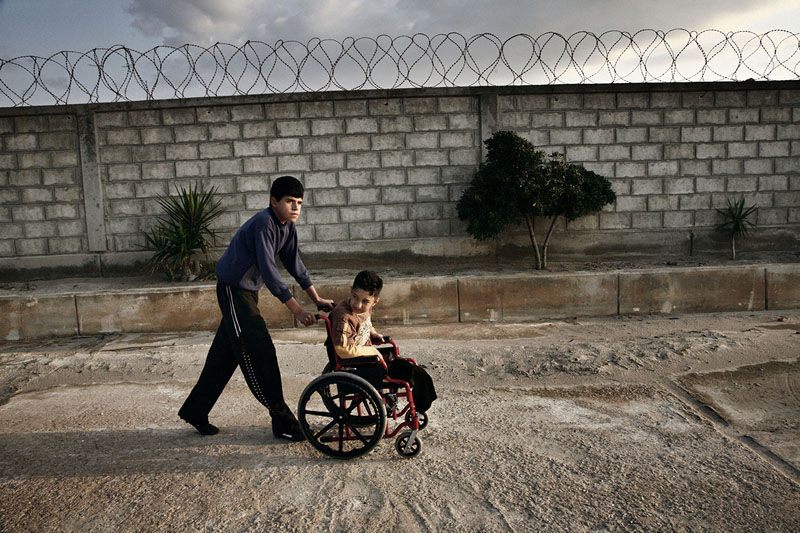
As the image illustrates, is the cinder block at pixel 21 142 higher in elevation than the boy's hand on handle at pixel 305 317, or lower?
higher

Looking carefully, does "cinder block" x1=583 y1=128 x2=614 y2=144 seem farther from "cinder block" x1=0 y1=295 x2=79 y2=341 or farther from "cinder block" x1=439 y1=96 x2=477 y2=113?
"cinder block" x1=0 y1=295 x2=79 y2=341

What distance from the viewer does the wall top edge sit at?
8.65 metres

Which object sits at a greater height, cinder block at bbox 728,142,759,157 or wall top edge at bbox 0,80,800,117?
wall top edge at bbox 0,80,800,117

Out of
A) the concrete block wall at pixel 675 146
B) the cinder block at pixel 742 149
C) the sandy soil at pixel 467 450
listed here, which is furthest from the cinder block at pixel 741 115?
the sandy soil at pixel 467 450

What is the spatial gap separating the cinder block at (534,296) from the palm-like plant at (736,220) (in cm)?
293

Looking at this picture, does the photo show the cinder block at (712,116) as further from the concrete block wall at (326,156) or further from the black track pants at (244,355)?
the black track pants at (244,355)

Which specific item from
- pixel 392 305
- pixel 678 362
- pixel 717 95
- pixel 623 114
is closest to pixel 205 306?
pixel 392 305

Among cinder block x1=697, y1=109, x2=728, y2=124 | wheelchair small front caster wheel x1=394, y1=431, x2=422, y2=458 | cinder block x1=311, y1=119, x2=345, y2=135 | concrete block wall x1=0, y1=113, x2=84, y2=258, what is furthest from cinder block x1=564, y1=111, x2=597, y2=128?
concrete block wall x1=0, y1=113, x2=84, y2=258

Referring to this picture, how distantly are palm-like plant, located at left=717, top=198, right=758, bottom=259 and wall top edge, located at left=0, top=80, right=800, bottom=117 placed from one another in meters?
1.96

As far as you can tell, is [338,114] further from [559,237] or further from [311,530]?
[311,530]

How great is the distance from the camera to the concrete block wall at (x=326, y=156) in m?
8.72

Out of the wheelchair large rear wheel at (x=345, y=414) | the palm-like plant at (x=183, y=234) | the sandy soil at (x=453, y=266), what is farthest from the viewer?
the sandy soil at (x=453, y=266)

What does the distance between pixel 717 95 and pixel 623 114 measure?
62.7 inches

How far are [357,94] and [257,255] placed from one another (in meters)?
5.77
